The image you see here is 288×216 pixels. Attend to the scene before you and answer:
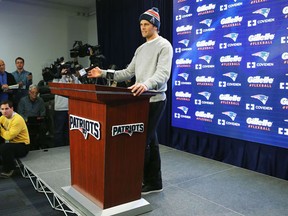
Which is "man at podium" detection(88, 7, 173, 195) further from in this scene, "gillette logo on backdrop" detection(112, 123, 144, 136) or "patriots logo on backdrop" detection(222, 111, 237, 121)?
"patriots logo on backdrop" detection(222, 111, 237, 121)

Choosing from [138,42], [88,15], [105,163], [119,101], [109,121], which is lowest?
[105,163]

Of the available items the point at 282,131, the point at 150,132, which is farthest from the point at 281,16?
the point at 150,132

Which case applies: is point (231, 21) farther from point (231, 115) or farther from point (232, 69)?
point (231, 115)

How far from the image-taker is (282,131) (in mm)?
2893

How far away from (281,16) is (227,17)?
634 millimetres

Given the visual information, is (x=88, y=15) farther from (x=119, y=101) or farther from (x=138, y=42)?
(x=119, y=101)

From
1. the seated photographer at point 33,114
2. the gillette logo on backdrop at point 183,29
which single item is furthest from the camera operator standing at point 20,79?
the gillette logo on backdrop at point 183,29

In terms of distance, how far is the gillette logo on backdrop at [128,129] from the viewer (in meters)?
1.82

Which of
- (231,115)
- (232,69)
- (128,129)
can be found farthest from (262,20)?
(128,129)

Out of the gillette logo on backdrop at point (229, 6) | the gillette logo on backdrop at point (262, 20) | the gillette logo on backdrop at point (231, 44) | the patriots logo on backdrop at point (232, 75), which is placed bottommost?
the patriots logo on backdrop at point (232, 75)

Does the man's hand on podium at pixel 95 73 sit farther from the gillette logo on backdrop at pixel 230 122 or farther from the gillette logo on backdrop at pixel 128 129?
the gillette logo on backdrop at pixel 230 122

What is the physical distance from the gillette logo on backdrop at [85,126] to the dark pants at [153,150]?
0.50 metres

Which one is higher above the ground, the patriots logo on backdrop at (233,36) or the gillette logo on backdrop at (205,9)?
the gillette logo on backdrop at (205,9)

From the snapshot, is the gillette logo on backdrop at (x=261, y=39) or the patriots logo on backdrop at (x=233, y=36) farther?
the patriots logo on backdrop at (x=233, y=36)
